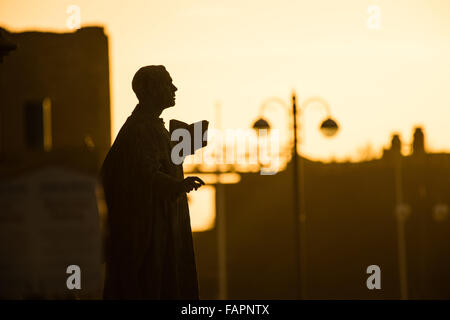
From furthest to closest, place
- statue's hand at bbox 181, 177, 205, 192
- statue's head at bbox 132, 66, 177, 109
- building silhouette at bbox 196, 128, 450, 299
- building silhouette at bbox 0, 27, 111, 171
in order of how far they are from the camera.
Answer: building silhouette at bbox 196, 128, 450, 299 → building silhouette at bbox 0, 27, 111, 171 → statue's head at bbox 132, 66, 177, 109 → statue's hand at bbox 181, 177, 205, 192

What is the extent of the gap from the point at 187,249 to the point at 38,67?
4073cm

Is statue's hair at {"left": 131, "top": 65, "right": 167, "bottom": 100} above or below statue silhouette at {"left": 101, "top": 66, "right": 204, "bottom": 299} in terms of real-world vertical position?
above

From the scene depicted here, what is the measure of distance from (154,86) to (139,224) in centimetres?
99

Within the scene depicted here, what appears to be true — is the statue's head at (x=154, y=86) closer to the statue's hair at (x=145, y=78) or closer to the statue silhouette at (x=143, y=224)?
the statue's hair at (x=145, y=78)

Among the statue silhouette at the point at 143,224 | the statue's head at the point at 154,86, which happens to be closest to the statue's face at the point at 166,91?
the statue's head at the point at 154,86

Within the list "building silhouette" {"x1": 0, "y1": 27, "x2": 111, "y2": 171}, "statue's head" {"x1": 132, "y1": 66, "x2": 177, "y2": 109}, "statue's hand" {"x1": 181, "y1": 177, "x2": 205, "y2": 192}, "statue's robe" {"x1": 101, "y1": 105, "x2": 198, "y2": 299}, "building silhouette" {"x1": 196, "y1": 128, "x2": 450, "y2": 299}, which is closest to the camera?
"statue's hand" {"x1": 181, "y1": 177, "x2": 205, "y2": 192}

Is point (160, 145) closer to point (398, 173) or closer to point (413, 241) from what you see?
point (398, 173)

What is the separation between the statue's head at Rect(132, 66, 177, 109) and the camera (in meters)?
9.30

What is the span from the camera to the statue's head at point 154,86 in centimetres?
930

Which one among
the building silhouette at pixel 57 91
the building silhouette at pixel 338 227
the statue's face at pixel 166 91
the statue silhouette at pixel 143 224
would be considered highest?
the building silhouette at pixel 57 91

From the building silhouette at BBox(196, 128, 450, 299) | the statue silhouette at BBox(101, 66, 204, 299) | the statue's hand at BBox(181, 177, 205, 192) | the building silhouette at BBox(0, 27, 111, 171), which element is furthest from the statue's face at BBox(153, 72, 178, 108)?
the building silhouette at BBox(196, 128, 450, 299)

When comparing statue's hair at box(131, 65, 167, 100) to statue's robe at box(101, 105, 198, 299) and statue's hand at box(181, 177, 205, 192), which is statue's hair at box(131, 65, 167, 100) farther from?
statue's hand at box(181, 177, 205, 192)

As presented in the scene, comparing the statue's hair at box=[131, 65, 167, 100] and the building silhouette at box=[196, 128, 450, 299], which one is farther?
the building silhouette at box=[196, 128, 450, 299]
